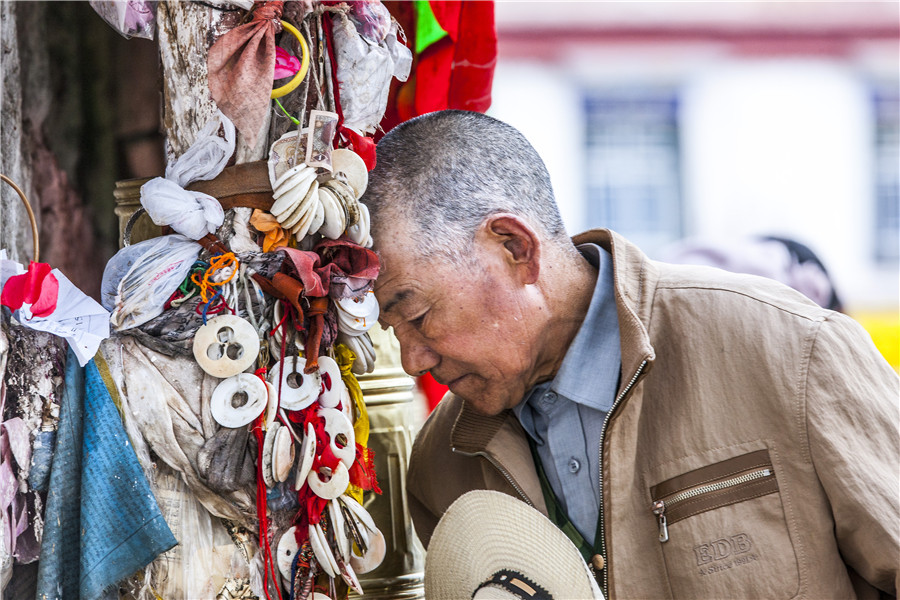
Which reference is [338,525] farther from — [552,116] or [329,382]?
[552,116]

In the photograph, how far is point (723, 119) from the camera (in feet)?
20.4

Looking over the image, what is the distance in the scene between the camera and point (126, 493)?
1.22 meters

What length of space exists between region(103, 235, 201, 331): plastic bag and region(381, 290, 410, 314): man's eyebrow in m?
0.43

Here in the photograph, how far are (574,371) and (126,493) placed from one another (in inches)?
32.4

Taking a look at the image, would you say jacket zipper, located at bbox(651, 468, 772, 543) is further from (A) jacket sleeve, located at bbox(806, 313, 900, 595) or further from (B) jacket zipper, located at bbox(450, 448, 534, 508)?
(B) jacket zipper, located at bbox(450, 448, 534, 508)

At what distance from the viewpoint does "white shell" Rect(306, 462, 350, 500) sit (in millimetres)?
1330

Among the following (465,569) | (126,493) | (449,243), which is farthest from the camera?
(449,243)

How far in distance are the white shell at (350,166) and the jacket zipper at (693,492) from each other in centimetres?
72

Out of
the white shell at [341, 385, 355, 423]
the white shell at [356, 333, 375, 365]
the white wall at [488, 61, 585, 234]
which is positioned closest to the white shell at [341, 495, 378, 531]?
the white shell at [341, 385, 355, 423]

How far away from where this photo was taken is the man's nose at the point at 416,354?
170 cm

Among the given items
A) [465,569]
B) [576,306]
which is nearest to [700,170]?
[576,306]

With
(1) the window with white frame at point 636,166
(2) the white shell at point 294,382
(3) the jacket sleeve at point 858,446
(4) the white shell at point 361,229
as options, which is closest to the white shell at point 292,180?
(4) the white shell at point 361,229

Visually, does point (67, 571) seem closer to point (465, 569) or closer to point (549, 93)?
point (465, 569)

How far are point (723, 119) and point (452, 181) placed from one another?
4.99 meters
